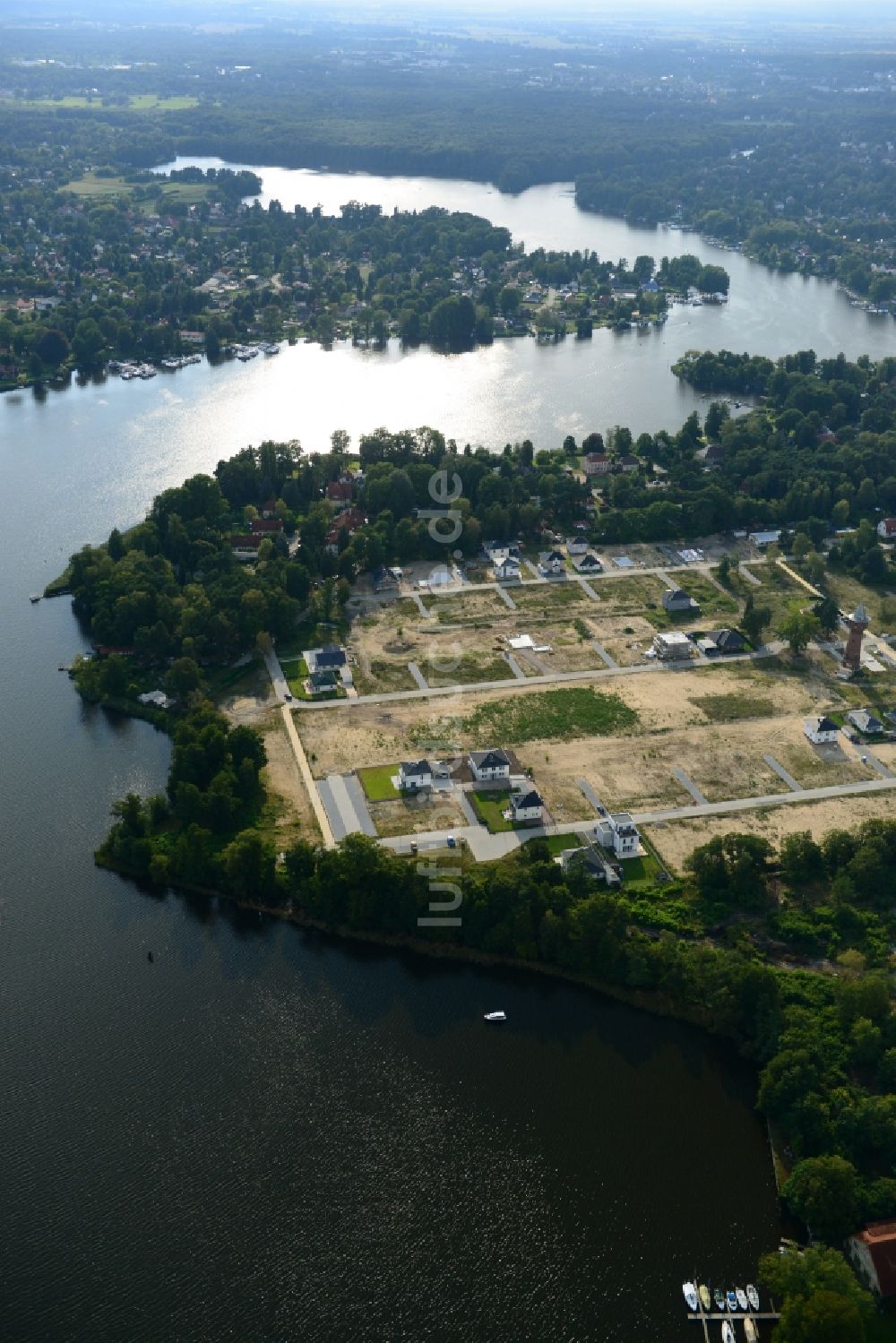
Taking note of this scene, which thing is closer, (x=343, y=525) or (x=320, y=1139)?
(x=320, y=1139)

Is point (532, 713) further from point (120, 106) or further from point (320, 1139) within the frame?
point (120, 106)

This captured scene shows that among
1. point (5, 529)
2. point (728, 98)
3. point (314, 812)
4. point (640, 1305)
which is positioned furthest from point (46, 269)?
point (728, 98)

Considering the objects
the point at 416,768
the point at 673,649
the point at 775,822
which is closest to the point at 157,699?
the point at 416,768

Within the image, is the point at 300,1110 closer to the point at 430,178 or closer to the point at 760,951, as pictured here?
the point at 760,951

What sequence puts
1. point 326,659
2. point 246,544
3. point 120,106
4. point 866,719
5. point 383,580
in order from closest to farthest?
point 866,719
point 326,659
point 383,580
point 246,544
point 120,106

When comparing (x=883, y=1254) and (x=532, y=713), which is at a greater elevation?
(x=532, y=713)

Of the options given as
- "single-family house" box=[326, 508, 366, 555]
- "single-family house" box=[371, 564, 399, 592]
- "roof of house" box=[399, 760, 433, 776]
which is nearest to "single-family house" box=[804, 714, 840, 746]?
"roof of house" box=[399, 760, 433, 776]
